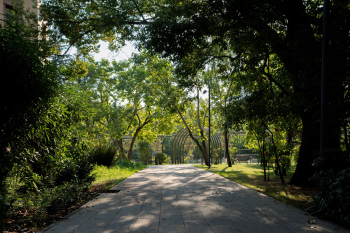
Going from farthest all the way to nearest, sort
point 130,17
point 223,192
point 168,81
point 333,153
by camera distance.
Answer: point 168,81
point 130,17
point 223,192
point 333,153

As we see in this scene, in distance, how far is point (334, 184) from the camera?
4352 mm

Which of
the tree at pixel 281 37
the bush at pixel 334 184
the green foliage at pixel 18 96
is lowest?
the bush at pixel 334 184

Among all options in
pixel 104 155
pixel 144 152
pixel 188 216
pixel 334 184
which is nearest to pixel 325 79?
pixel 334 184

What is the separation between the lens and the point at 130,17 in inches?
390

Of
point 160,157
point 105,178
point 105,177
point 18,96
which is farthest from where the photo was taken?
point 160,157

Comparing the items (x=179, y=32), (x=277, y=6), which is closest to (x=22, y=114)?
(x=179, y=32)

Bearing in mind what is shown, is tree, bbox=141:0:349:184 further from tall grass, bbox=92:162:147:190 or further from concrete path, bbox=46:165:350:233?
tall grass, bbox=92:162:147:190

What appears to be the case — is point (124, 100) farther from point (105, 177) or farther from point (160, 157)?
point (105, 177)

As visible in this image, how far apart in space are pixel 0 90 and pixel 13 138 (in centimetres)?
85

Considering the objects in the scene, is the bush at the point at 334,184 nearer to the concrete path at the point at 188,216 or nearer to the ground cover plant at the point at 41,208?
the concrete path at the point at 188,216

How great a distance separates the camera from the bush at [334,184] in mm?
4109

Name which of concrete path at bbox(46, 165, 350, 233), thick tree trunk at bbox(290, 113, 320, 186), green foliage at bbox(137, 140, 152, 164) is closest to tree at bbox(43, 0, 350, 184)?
thick tree trunk at bbox(290, 113, 320, 186)

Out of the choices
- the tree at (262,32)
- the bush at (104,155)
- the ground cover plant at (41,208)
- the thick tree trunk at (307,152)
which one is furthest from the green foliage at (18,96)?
the bush at (104,155)

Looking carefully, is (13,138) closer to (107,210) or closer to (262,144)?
(107,210)
